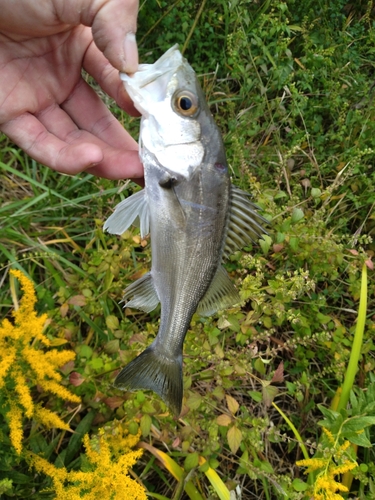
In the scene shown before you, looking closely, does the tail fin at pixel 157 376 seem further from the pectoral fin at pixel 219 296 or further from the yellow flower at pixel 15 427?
the yellow flower at pixel 15 427

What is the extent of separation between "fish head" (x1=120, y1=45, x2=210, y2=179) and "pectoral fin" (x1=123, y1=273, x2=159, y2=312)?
55 cm

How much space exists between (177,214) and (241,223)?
0.32 m

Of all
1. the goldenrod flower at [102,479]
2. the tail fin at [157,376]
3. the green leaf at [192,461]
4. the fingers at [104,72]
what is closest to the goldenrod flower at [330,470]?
the green leaf at [192,461]

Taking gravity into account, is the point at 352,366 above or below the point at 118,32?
below

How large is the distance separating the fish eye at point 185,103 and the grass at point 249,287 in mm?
805

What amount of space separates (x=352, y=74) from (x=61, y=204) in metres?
2.60

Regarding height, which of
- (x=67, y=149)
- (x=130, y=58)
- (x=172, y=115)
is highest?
(x=130, y=58)

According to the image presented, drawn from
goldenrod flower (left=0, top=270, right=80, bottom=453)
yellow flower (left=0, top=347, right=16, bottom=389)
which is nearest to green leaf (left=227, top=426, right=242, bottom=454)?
goldenrod flower (left=0, top=270, right=80, bottom=453)

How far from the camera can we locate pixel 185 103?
1934 millimetres

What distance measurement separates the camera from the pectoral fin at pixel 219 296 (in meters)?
2.06

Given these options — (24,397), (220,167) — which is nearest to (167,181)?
(220,167)

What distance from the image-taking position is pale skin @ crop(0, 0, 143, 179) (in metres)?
2.05

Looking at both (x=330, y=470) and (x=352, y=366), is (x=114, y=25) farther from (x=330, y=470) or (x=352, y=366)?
(x=330, y=470)

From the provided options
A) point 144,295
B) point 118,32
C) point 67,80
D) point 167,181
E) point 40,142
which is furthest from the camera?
point 67,80
